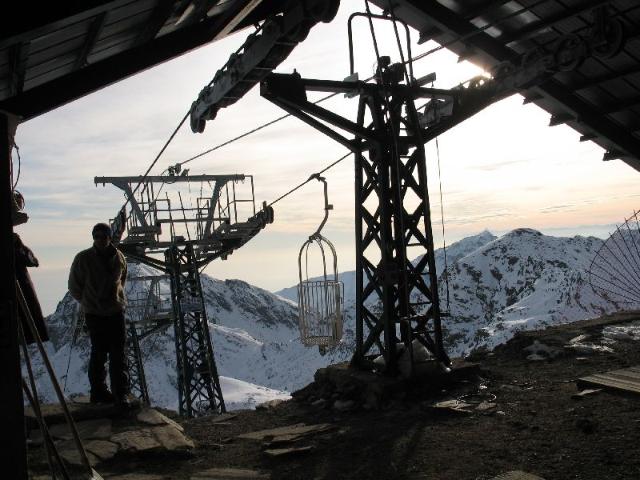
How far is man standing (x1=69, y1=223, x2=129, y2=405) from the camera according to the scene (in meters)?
7.12

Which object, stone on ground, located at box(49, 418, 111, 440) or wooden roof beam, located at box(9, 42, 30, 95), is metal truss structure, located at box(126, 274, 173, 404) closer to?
stone on ground, located at box(49, 418, 111, 440)

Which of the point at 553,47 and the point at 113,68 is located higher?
the point at 553,47

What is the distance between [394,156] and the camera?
29.6 feet

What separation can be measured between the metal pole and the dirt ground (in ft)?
8.74

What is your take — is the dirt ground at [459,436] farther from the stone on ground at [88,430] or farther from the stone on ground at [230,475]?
the stone on ground at [88,430]

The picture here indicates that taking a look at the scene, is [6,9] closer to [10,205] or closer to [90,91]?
[10,205]

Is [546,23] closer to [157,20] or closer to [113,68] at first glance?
[157,20]

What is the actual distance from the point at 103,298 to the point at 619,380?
21.9 feet

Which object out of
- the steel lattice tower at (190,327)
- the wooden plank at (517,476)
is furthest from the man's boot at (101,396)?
the steel lattice tower at (190,327)

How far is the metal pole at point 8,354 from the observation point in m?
3.47

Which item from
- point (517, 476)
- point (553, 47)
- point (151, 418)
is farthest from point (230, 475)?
point (553, 47)

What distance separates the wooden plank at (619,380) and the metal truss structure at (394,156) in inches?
85.4

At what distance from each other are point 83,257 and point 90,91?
2.67 meters

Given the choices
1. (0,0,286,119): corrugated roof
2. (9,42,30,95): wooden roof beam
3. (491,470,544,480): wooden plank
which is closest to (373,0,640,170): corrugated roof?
(0,0,286,119): corrugated roof
